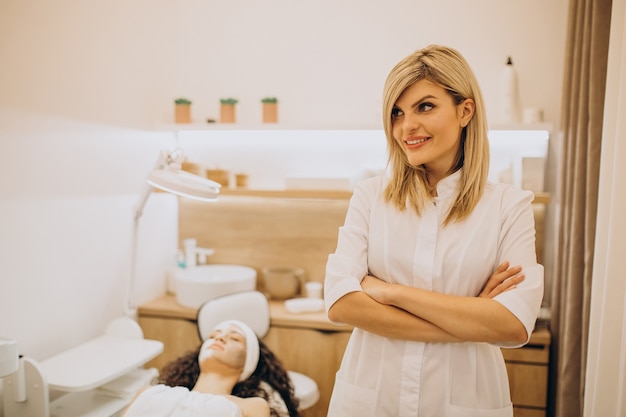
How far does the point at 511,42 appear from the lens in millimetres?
2688

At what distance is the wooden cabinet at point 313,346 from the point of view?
7.73ft

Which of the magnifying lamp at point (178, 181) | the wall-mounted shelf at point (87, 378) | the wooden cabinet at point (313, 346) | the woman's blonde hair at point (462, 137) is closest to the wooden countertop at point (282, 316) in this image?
the wooden cabinet at point (313, 346)

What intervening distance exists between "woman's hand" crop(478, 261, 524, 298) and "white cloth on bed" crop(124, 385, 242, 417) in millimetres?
985

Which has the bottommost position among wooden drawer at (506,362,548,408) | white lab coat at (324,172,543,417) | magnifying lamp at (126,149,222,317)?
wooden drawer at (506,362,548,408)

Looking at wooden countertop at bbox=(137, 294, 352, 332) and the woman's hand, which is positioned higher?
the woman's hand

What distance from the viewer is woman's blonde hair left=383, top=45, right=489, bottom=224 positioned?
4.07ft

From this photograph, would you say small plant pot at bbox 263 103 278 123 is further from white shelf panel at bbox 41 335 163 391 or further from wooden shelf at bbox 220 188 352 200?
white shelf panel at bbox 41 335 163 391

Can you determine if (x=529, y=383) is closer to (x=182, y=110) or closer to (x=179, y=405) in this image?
(x=179, y=405)

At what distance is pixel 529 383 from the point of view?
2.36 meters

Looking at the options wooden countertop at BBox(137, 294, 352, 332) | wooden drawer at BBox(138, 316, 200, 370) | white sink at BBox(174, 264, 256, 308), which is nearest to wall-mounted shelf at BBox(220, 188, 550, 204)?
white sink at BBox(174, 264, 256, 308)

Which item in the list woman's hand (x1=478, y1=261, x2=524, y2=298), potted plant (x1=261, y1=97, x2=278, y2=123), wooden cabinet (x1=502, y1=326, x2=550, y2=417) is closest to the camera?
woman's hand (x1=478, y1=261, x2=524, y2=298)

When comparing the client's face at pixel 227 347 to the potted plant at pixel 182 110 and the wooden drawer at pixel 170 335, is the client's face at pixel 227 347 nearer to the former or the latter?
the wooden drawer at pixel 170 335

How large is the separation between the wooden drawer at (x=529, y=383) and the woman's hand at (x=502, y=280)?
4.43 ft

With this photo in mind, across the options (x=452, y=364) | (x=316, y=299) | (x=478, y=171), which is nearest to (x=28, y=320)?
(x=316, y=299)
